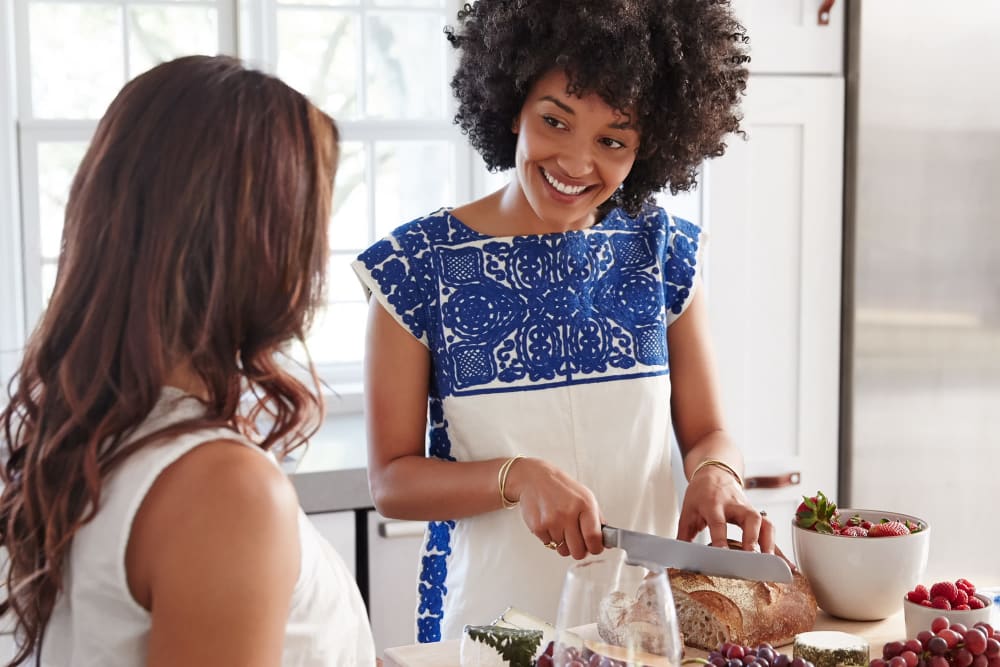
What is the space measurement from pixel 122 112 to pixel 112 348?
0.17 metres

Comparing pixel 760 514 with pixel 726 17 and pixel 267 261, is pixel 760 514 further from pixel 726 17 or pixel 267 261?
pixel 267 261

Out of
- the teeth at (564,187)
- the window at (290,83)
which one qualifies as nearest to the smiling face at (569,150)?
the teeth at (564,187)

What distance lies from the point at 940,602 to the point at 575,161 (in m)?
0.68

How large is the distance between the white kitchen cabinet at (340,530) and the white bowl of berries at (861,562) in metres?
1.13

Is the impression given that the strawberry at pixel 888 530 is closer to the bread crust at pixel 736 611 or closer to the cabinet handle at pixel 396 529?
the bread crust at pixel 736 611

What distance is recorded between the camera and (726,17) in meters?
1.57

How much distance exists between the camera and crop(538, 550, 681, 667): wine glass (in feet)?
2.90

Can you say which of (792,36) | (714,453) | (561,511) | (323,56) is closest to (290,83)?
(323,56)

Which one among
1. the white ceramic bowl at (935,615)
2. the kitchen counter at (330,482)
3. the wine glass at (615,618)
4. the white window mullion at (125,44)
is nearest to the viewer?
the wine glass at (615,618)

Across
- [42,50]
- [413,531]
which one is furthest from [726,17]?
[42,50]

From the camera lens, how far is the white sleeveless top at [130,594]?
766 millimetres

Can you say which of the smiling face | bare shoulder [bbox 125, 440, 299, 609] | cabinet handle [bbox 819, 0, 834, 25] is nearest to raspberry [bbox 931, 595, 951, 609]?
the smiling face

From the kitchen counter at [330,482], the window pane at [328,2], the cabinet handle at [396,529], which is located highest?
the window pane at [328,2]

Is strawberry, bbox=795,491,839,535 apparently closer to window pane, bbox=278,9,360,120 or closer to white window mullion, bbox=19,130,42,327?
window pane, bbox=278,9,360,120
